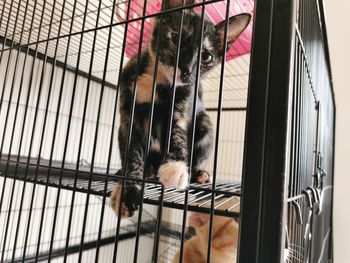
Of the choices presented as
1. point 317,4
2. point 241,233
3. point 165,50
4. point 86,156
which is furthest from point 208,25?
point 86,156

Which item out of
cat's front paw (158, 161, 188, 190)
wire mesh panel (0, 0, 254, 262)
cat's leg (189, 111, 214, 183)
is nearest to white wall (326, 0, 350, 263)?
wire mesh panel (0, 0, 254, 262)

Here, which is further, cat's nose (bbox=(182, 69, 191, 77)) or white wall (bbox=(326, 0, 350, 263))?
white wall (bbox=(326, 0, 350, 263))

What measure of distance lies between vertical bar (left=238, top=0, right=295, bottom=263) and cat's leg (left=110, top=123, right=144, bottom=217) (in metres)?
0.22

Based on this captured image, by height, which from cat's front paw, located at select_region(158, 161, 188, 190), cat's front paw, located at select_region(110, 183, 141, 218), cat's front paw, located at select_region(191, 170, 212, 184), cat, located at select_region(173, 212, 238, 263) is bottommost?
cat, located at select_region(173, 212, 238, 263)

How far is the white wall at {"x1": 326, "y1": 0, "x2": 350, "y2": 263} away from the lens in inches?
56.9

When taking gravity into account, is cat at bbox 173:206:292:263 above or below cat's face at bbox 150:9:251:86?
below

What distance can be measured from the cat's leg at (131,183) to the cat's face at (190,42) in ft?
0.64

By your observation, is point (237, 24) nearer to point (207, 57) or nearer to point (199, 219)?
point (207, 57)

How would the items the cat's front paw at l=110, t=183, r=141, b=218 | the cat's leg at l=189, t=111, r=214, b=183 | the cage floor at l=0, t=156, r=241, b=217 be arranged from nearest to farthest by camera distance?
the cage floor at l=0, t=156, r=241, b=217
the cat's front paw at l=110, t=183, r=141, b=218
the cat's leg at l=189, t=111, r=214, b=183

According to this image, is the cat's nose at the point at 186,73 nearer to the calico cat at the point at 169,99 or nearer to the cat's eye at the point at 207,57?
the calico cat at the point at 169,99

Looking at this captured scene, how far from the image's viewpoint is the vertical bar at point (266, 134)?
1.04 feet

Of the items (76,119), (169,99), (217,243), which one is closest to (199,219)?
(217,243)

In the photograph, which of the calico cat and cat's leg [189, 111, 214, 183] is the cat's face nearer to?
the calico cat

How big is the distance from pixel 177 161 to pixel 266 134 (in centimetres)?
24
